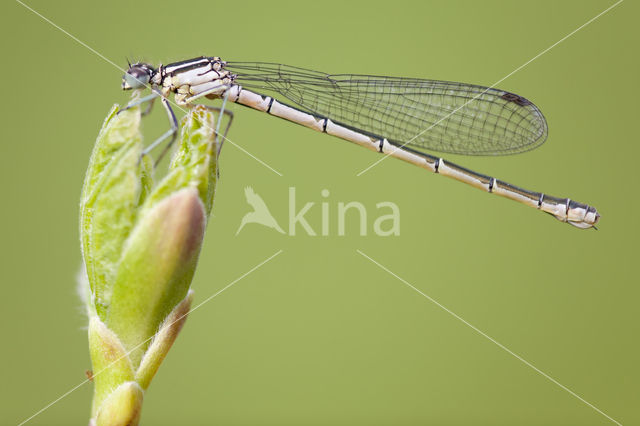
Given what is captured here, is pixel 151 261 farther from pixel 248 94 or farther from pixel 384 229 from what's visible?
pixel 384 229

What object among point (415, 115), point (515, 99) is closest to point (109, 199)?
point (415, 115)

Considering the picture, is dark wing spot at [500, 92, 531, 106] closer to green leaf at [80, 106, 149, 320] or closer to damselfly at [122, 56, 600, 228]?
damselfly at [122, 56, 600, 228]

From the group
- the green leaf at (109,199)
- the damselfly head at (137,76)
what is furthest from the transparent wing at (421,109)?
the green leaf at (109,199)

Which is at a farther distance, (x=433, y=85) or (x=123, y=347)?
(x=433, y=85)

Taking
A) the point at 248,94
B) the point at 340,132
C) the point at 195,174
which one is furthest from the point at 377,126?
the point at 195,174

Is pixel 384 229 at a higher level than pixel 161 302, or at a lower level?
higher
